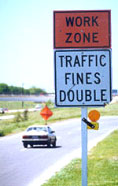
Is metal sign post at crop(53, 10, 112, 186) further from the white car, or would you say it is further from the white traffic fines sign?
the white car

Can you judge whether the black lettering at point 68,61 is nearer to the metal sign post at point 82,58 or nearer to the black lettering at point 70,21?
the metal sign post at point 82,58

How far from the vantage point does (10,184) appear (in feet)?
50.6

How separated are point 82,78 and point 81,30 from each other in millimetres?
636

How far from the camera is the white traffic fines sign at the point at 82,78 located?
6875 millimetres

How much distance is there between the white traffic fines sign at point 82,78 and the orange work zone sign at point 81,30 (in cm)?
11

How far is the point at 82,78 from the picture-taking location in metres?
6.90

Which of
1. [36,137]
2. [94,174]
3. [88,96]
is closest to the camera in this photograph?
[88,96]

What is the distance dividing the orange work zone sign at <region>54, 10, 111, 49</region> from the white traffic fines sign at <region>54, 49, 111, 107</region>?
0.11 m

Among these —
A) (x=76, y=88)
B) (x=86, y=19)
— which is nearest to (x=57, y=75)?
(x=76, y=88)

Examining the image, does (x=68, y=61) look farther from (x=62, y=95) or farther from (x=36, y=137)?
(x=36, y=137)

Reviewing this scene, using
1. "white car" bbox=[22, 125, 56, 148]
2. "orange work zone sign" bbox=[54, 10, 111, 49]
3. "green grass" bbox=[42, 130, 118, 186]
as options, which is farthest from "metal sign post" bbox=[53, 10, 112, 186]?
"white car" bbox=[22, 125, 56, 148]

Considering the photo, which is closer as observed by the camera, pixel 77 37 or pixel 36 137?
pixel 77 37

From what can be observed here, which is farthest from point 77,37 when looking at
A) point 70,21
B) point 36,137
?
point 36,137

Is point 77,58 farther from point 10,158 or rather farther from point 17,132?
point 17,132
